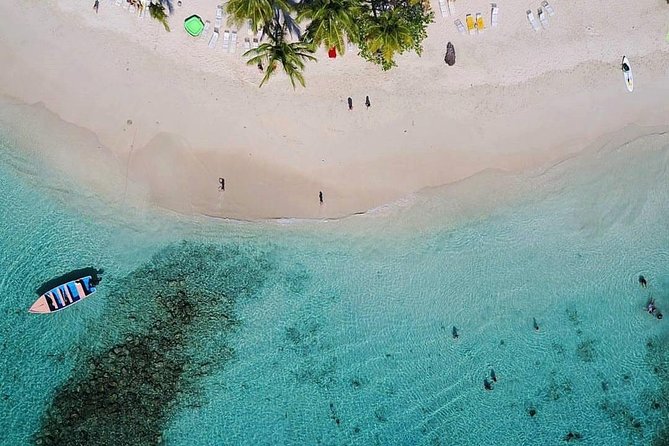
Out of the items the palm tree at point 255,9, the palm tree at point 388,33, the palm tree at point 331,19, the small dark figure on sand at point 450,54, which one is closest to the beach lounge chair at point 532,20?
the small dark figure on sand at point 450,54

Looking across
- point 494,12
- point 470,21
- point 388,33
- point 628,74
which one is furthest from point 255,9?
point 628,74

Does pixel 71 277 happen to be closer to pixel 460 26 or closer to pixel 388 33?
pixel 388 33

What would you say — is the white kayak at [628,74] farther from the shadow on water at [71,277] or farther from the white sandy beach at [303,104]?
the shadow on water at [71,277]

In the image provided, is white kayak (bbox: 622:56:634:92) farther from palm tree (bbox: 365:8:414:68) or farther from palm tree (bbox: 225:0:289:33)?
palm tree (bbox: 225:0:289:33)

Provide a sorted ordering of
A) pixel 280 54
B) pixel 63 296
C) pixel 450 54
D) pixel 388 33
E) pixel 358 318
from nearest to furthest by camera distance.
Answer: pixel 388 33 < pixel 280 54 < pixel 63 296 < pixel 450 54 < pixel 358 318

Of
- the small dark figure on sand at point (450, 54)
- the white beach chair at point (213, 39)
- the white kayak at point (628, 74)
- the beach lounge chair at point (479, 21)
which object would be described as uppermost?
the white beach chair at point (213, 39)

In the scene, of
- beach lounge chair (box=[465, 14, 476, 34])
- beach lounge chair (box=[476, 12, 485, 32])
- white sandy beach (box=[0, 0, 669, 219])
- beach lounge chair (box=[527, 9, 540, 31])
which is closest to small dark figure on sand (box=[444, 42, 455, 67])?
white sandy beach (box=[0, 0, 669, 219])
